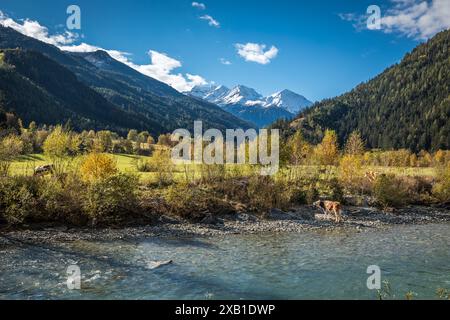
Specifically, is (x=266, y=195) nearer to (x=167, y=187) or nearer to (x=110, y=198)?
(x=167, y=187)

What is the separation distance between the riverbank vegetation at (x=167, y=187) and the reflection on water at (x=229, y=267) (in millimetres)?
8403

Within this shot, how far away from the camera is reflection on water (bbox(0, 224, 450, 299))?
21.0 meters

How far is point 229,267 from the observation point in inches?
1037

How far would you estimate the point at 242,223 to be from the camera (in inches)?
1754

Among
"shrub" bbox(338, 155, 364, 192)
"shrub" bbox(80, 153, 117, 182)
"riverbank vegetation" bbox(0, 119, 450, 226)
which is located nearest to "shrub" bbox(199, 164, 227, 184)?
"riverbank vegetation" bbox(0, 119, 450, 226)

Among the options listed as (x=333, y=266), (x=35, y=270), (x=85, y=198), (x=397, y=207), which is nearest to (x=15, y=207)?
(x=85, y=198)

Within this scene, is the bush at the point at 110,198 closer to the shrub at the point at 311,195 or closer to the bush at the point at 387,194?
the shrub at the point at 311,195

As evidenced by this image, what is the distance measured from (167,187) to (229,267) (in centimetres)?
3039

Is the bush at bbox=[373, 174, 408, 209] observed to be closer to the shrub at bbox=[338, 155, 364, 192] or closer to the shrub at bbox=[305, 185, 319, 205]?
the shrub at bbox=[338, 155, 364, 192]

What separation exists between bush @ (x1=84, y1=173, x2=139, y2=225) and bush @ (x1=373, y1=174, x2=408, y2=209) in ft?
126

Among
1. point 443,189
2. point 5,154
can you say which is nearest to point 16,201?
point 5,154
